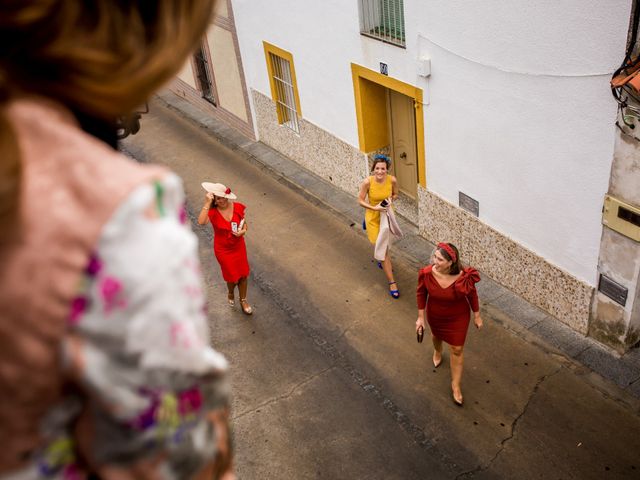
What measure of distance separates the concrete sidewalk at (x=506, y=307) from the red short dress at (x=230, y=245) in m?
2.68

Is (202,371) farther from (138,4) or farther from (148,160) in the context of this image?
(148,160)

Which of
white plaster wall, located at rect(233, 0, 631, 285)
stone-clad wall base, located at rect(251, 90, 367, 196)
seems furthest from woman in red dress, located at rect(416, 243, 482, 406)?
stone-clad wall base, located at rect(251, 90, 367, 196)

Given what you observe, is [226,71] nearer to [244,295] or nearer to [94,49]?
[244,295]

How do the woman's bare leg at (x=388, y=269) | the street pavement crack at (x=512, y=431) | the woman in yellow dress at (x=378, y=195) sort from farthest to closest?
the woman's bare leg at (x=388, y=269) < the woman in yellow dress at (x=378, y=195) < the street pavement crack at (x=512, y=431)

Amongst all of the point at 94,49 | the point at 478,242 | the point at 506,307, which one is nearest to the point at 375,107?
the point at 478,242

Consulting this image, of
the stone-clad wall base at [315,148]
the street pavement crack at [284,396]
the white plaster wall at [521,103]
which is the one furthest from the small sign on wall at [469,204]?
the street pavement crack at [284,396]

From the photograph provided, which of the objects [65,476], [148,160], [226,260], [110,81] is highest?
[110,81]

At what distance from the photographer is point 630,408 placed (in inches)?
301

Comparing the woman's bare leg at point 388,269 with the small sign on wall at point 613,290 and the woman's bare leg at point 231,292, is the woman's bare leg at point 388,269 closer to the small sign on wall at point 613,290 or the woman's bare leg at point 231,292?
the woman's bare leg at point 231,292

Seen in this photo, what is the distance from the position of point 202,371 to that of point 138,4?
2.20 feet

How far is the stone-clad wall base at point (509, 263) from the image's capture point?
8406 millimetres

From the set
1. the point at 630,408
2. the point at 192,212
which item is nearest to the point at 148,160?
the point at 192,212

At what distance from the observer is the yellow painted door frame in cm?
966

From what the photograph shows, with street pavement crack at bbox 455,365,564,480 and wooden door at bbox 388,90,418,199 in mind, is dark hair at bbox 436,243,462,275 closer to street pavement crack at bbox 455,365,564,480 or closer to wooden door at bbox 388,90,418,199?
street pavement crack at bbox 455,365,564,480
